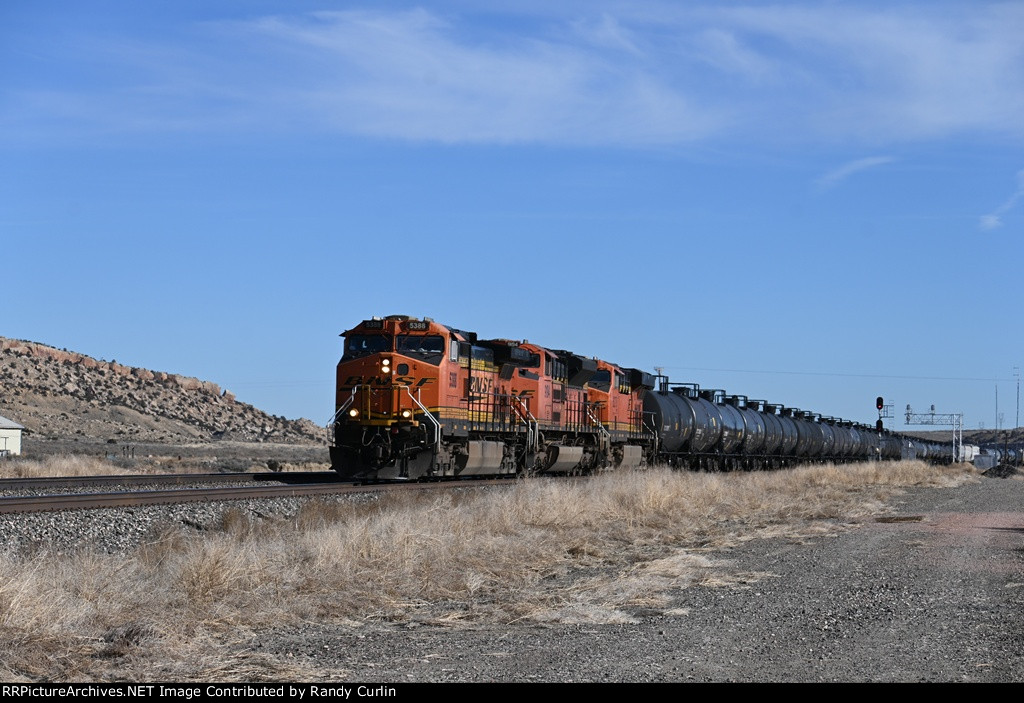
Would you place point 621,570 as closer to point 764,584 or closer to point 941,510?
point 764,584

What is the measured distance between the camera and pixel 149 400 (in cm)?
9700

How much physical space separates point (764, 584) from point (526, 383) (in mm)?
18269

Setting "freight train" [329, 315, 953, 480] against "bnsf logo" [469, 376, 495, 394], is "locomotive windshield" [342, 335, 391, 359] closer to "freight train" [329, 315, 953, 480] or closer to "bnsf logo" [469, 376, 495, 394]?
"freight train" [329, 315, 953, 480]

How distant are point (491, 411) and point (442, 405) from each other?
3005 mm

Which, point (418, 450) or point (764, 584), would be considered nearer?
point (764, 584)

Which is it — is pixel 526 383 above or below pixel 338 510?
above

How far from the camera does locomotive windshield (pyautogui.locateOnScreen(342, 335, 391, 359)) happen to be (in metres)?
25.5

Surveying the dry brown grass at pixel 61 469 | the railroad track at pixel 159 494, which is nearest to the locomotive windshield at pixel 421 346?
the railroad track at pixel 159 494

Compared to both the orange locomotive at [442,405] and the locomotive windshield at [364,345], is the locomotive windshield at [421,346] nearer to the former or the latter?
the orange locomotive at [442,405]

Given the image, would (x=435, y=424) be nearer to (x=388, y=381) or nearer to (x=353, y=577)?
(x=388, y=381)

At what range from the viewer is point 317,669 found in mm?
7250

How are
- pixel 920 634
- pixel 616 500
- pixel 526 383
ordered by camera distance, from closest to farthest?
pixel 920 634
pixel 616 500
pixel 526 383

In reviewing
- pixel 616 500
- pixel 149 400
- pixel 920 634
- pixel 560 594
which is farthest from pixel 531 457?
pixel 149 400
